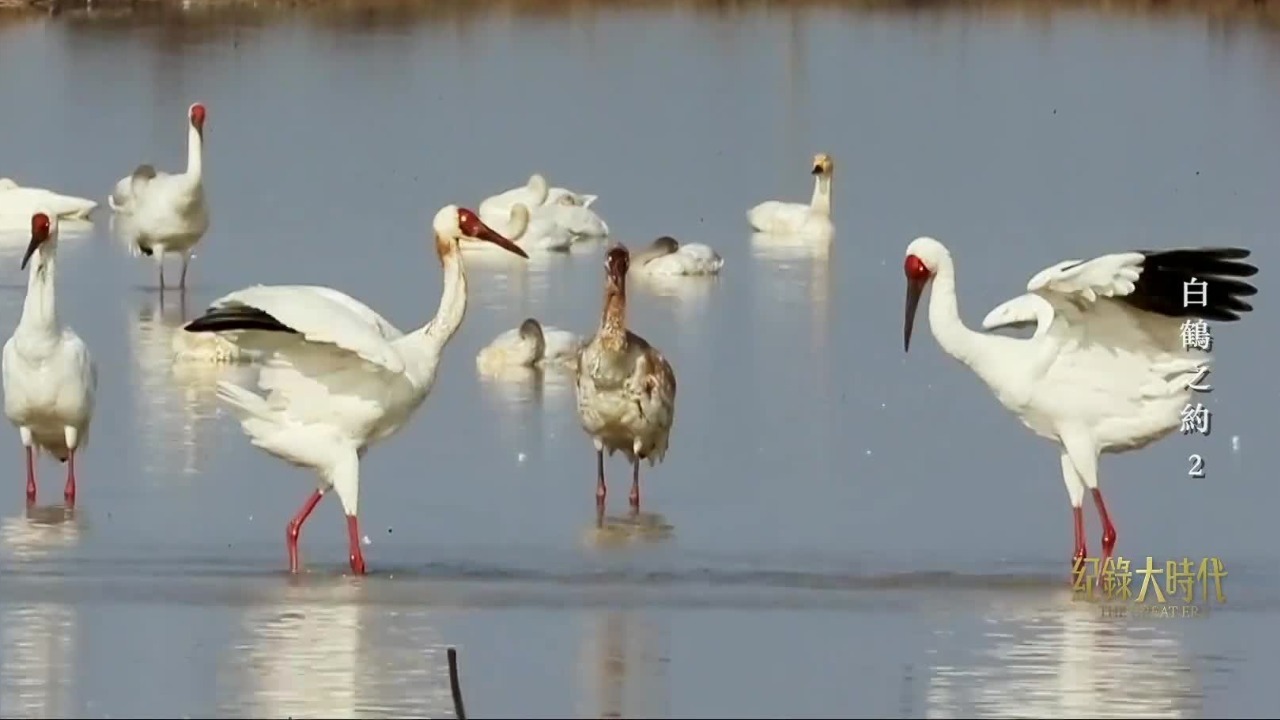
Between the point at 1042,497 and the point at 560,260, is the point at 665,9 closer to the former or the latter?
the point at 560,260

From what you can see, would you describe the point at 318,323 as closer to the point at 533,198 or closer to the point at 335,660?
the point at 335,660

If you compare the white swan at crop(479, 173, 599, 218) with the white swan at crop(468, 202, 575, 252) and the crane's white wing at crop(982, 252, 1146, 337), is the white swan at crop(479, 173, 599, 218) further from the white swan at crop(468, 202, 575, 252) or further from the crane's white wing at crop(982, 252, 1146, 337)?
the crane's white wing at crop(982, 252, 1146, 337)

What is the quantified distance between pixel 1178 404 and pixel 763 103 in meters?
24.0

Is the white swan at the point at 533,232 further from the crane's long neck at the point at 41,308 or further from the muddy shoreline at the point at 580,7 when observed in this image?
the muddy shoreline at the point at 580,7

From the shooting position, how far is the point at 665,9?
52.7m

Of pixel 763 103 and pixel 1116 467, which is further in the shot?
pixel 763 103

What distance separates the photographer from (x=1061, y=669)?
9.89 m

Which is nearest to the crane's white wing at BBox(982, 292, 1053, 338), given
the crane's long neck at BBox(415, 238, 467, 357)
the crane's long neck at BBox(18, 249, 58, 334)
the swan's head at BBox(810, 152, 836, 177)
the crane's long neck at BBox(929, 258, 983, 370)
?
the crane's long neck at BBox(929, 258, 983, 370)

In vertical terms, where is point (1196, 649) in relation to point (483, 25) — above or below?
below

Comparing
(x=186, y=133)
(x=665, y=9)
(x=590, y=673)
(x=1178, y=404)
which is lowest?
(x=590, y=673)

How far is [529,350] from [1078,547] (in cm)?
507

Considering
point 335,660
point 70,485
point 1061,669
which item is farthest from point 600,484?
point 1061,669

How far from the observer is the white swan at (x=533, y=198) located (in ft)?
76.8

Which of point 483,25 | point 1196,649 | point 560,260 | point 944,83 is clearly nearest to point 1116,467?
point 1196,649
